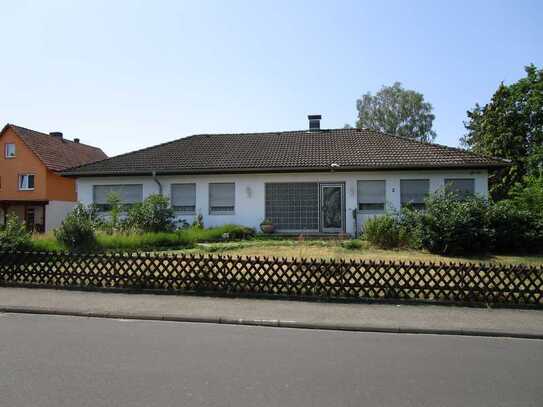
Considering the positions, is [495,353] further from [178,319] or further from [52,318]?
[52,318]

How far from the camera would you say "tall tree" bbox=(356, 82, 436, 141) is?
46250 mm

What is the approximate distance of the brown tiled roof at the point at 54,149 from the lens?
33.7 metres

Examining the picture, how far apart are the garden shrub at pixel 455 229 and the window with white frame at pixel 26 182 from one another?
31.9 m

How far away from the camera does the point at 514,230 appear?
43.7 feet

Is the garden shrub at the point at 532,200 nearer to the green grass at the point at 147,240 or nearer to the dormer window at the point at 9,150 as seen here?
the green grass at the point at 147,240

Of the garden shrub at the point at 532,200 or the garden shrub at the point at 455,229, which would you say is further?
the garden shrub at the point at 532,200

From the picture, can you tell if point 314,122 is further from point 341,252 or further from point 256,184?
point 341,252

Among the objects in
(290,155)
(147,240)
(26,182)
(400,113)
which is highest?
(400,113)

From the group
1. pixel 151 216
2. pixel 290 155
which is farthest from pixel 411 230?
pixel 151 216

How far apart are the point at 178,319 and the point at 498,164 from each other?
16122 mm

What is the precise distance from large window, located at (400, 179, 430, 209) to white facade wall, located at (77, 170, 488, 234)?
212 millimetres

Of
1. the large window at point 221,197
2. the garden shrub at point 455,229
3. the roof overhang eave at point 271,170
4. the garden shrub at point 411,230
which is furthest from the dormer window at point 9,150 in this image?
the garden shrub at point 455,229

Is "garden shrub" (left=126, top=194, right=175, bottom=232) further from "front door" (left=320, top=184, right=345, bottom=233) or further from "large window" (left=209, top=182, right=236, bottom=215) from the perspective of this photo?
"front door" (left=320, top=184, right=345, bottom=233)

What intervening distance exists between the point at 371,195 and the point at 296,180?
141 inches
